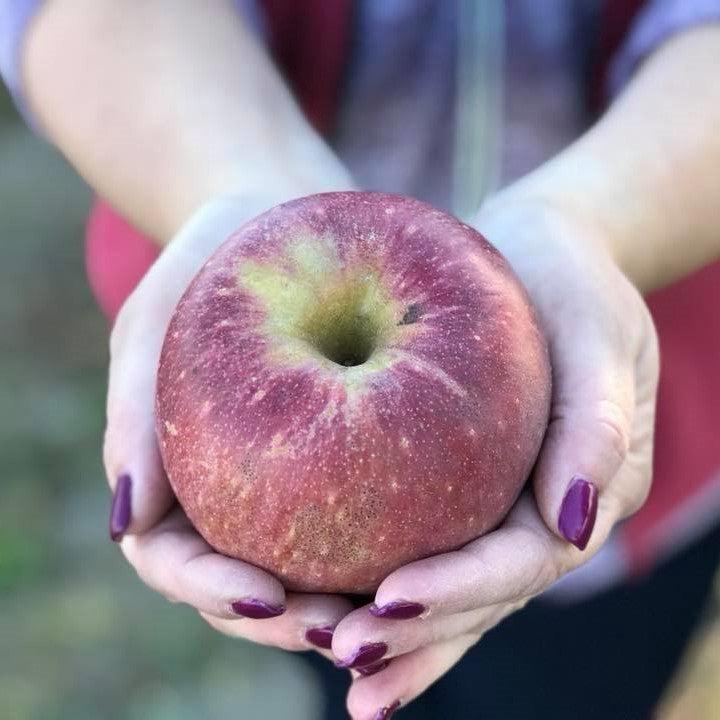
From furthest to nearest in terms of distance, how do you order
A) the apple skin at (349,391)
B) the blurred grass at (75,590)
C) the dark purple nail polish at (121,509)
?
the blurred grass at (75,590) → the dark purple nail polish at (121,509) → the apple skin at (349,391)

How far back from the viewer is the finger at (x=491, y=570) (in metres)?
0.70

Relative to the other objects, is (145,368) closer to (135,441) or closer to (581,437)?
(135,441)

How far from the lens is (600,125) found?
0.99 m

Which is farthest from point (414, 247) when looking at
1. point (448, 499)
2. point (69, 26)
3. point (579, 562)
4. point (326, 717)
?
point (326, 717)

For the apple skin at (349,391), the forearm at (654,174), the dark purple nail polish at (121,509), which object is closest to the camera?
the apple skin at (349,391)

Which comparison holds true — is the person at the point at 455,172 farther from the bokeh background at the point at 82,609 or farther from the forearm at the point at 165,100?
the bokeh background at the point at 82,609

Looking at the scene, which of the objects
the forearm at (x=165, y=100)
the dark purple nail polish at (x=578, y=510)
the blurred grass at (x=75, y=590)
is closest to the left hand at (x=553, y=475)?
the dark purple nail polish at (x=578, y=510)

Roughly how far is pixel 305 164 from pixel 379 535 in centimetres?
47

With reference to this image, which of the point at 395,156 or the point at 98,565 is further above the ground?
the point at 395,156

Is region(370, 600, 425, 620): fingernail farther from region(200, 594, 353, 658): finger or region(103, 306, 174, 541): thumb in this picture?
region(103, 306, 174, 541): thumb

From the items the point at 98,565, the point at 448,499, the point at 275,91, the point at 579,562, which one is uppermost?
the point at 275,91

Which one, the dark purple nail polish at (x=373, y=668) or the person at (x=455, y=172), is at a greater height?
the person at (x=455, y=172)

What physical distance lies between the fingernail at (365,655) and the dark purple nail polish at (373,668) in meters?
0.05

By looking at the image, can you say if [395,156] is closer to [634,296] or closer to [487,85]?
[487,85]
